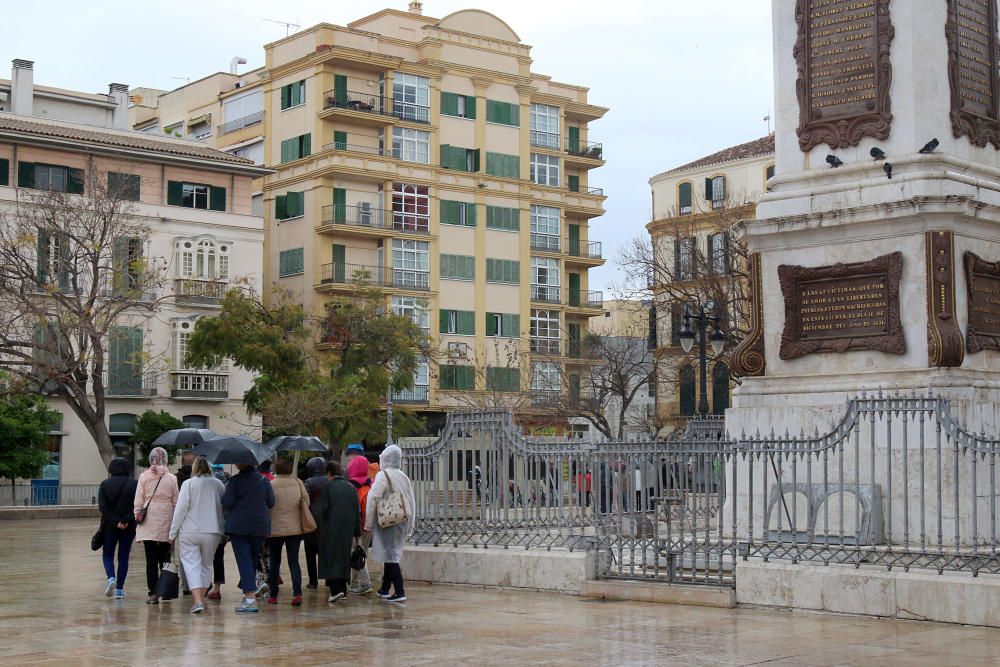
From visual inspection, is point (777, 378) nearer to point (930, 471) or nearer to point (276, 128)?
point (930, 471)

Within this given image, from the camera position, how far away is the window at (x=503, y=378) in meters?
60.3

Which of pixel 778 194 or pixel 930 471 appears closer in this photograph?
pixel 930 471

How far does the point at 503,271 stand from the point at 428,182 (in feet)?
17.2

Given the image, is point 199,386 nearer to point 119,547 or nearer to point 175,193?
point 175,193

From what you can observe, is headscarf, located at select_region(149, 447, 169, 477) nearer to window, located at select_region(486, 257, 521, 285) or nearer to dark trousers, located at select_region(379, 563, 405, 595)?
dark trousers, located at select_region(379, 563, 405, 595)

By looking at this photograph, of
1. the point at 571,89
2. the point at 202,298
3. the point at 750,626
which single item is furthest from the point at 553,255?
the point at 750,626

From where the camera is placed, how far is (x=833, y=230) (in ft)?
53.0

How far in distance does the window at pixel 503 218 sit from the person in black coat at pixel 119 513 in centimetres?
4748

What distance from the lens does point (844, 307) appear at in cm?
1606

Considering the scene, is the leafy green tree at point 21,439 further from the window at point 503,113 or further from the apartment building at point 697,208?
the window at point 503,113

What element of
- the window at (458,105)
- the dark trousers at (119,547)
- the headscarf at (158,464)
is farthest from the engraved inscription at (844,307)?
the window at (458,105)

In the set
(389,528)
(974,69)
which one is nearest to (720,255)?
(974,69)

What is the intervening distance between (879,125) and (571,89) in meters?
54.5

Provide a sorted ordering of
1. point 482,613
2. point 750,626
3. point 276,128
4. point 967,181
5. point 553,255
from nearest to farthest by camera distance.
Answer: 1. point 750,626
2. point 482,613
3. point 967,181
4. point 276,128
5. point 553,255
